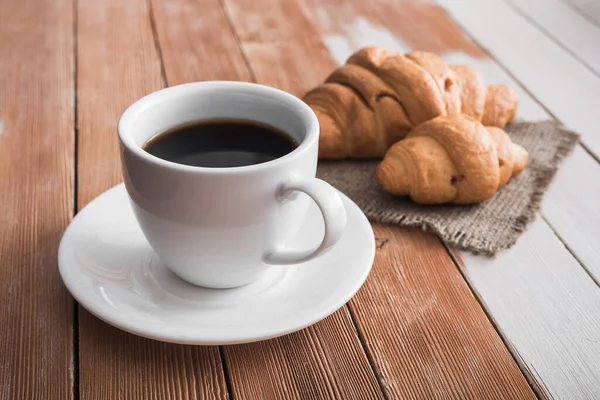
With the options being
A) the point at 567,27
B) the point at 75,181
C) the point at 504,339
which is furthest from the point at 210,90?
the point at 567,27

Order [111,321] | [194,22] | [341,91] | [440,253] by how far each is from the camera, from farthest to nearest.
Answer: [194,22], [341,91], [440,253], [111,321]

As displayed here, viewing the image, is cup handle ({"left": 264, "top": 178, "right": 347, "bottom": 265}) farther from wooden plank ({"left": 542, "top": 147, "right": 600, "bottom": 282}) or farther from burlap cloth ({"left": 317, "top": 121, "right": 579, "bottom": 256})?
wooden plank ({"left": 542, "top": 147, "right": 600, "bottom": 282})

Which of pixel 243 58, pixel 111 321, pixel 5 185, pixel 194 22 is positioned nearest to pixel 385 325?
pixel 111 321

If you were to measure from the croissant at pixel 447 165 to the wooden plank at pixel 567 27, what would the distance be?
488mm

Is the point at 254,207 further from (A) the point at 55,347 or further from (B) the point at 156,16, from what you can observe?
(B) the point at 156,16

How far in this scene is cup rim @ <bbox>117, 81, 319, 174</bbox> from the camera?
0.52 m

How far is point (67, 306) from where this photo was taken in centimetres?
61

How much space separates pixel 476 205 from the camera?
0.82m

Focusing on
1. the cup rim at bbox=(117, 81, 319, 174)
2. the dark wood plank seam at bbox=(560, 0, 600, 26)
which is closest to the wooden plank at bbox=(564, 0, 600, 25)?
the dark wood plank seam at bbox=(560, 0, 600, 26)

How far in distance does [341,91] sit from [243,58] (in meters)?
0.30

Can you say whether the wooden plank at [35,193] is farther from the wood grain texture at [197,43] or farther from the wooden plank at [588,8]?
the wooden plank at [588,8]

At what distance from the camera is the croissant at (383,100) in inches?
34.4

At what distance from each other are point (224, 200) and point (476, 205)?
41 centimetres

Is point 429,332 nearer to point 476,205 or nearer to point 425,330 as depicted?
point 425,330
